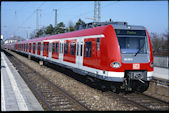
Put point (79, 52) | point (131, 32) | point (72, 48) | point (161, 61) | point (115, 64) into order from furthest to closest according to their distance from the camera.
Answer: point (161, 61), point (72, 48), point (79, 52), point (131, 32), point (115, 64)

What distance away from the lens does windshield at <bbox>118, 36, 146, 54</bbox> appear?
8859 millimetres

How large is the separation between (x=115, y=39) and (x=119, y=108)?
2835 millimetres

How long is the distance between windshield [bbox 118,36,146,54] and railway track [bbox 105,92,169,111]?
1874 mm

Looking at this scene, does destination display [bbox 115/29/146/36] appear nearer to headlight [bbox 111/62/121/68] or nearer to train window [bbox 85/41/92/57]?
headlight [bbox 111/62/121/68]

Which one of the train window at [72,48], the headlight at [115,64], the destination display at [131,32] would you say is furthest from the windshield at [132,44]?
the train window at [72,48]

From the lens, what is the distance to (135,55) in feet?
29.0

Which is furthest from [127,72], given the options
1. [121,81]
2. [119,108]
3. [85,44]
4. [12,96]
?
[12,96]

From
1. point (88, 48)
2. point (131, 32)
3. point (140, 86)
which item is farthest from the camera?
point (88, 48)

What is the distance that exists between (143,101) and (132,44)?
2415mm

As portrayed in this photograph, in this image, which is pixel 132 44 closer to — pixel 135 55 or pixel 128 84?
pixel 135 55

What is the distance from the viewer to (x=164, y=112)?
7047mm

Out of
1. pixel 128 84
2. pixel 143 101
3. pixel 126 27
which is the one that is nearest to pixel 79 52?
pixel 126 27

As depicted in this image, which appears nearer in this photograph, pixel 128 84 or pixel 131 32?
pixel 128 84

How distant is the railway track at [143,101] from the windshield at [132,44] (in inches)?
73.8
